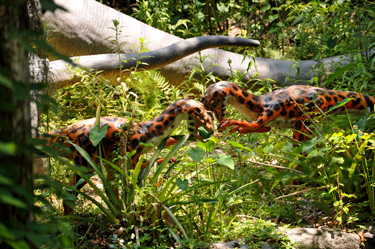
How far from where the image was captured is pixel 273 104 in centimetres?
280

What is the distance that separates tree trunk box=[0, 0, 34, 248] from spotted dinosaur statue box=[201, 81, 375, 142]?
6.25ft

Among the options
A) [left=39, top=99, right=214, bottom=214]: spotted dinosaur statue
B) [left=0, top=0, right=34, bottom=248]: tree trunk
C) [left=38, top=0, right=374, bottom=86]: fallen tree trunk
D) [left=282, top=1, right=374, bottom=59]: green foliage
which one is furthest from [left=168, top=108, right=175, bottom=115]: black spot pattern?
[left=282, top=1, right=374, bottom=59]: green foliage

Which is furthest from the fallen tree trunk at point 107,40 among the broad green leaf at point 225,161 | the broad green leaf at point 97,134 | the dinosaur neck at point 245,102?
the broad green leaf at point 225,161

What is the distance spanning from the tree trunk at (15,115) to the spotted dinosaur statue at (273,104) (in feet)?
6.25

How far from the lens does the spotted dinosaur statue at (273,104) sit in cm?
268

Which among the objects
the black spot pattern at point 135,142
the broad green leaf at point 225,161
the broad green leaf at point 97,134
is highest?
the broad green leaf at point 97,134

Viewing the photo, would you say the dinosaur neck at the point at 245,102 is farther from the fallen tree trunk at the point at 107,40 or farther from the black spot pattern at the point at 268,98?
the fallen tree trunk at the point at 107,40

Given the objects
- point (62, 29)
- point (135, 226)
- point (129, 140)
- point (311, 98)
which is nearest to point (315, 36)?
point (311, 98)

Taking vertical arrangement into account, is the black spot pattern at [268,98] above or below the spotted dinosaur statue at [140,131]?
above

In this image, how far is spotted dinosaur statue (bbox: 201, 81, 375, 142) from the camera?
2682 millimetres

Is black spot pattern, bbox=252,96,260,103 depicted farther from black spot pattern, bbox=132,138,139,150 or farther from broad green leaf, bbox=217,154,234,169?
black spot pattern, bbox=132,138,139,150

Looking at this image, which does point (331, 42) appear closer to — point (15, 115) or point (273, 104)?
point (273, 104)

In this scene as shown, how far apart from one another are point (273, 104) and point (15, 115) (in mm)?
2302

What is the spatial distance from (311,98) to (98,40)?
11.3 feet
